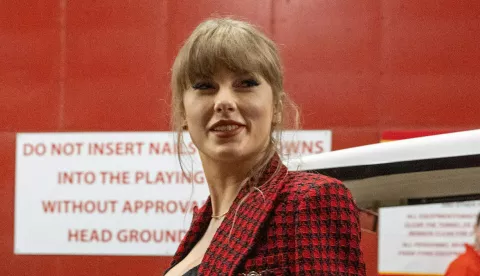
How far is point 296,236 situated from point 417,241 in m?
3.08

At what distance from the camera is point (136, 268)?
4129mm

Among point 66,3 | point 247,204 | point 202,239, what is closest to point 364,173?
point 202,239

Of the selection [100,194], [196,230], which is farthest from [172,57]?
[196,230]

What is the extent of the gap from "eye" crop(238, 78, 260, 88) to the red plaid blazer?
0.45 feet

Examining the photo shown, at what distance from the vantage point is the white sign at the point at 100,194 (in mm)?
4098

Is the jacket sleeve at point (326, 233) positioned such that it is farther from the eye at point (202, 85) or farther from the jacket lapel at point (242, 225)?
the eye at point (202, 85)

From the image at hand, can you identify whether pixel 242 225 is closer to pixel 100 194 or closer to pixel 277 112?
pixel 277 112

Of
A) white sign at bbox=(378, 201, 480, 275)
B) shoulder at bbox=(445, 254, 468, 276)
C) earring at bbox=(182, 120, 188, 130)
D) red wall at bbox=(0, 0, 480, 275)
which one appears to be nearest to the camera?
earring at bbox=(182, 120, 188, 130)

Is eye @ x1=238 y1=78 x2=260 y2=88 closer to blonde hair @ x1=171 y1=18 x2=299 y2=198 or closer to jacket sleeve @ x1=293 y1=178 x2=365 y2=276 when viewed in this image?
blonde hair @ x1=171 y1=18 x2=299 y2=198

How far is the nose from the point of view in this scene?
3.21 ft

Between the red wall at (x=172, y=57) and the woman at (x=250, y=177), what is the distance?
2.73 m

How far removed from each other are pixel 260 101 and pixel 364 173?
26.0 inches

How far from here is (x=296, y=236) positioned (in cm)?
88

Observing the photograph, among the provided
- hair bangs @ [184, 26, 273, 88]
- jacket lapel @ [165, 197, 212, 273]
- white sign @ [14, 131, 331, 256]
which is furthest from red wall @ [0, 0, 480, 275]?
hair bangs @ [184, 26, 273, 88]
